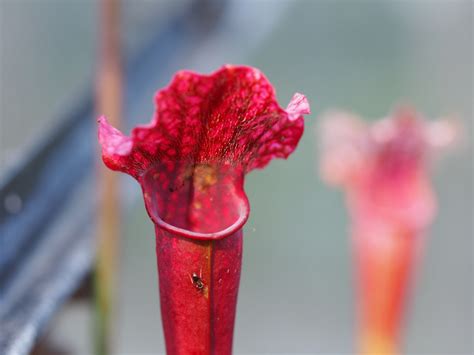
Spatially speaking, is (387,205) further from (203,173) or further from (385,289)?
(203,173)

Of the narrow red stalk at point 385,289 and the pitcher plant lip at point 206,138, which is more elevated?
the narrow red stalk at point 385,289

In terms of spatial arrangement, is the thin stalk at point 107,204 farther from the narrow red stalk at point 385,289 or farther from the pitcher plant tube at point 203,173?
the narrow red stalk at point 385,289

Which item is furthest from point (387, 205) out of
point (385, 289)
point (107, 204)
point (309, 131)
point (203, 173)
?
point (309, 131)

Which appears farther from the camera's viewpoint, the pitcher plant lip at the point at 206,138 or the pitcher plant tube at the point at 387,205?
the pitcher plant tube at the point at 387,205

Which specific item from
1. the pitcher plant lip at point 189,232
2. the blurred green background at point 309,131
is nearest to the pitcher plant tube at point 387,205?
the pitcher plant lip at point 189,232

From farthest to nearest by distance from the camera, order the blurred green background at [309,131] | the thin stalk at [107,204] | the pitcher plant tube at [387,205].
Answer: the blurred green background at [309,131] < the pitcher plant tube at [387,205] < the thin stalk at [107,204]

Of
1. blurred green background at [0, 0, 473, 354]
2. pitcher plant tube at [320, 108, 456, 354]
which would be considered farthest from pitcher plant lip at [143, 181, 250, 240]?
blurred green background at [0, 0, 473, 354]
